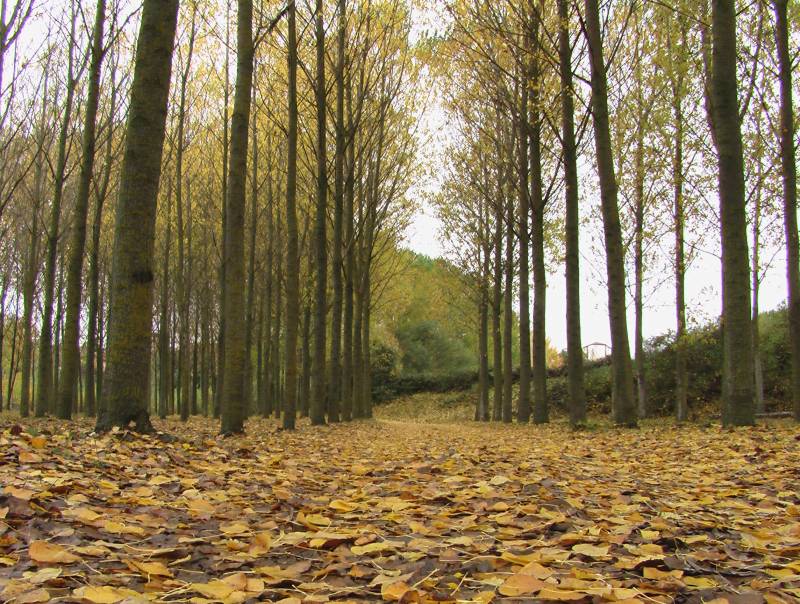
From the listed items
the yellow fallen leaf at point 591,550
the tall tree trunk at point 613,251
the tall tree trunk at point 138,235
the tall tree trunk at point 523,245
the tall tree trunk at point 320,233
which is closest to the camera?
the yellow fallen leaf at point 591,550

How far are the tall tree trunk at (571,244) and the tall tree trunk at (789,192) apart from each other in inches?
128

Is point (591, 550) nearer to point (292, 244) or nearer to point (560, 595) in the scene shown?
point (560, 595)

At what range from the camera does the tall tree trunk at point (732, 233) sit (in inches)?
295

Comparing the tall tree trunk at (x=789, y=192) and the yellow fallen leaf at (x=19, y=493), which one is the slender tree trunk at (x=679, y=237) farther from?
Result: the yellow fallen leaf at (x=19, y=493)

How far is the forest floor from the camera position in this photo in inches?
70.0

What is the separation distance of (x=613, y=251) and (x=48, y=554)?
909 centimetres

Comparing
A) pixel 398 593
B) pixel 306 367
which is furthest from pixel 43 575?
pixel 306 367

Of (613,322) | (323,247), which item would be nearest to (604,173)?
(613,322)

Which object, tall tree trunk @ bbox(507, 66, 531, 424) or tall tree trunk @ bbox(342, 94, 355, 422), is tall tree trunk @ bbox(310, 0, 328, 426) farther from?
tall tree trunk @ bbox(507, 66, 531, 424)

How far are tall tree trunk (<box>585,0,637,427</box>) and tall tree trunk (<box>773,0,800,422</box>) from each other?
273cm

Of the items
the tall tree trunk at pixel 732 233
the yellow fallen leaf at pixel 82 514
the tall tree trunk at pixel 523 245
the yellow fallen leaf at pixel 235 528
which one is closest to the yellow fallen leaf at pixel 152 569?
the yellow fallen leaf at pixel 235 528

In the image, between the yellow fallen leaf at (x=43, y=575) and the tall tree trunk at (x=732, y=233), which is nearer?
the yellow fallen leaf at (x=43, y=575)

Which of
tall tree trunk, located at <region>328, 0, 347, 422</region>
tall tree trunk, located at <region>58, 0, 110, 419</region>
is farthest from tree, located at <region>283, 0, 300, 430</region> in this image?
tall tree trunk, located at <region>58, 0, 110, 419</region>

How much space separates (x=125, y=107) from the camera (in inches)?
557
